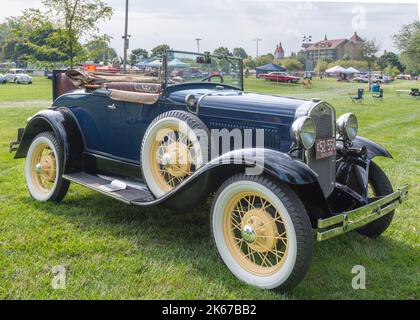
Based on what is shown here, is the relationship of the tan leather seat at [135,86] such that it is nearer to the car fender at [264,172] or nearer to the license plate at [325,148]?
the car fender at [264,172]

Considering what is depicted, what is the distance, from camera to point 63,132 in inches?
180

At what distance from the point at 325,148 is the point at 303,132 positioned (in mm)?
457

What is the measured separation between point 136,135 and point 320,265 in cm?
209

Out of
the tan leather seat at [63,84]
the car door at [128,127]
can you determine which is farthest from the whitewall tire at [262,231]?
the tan leather seat at [63,84]

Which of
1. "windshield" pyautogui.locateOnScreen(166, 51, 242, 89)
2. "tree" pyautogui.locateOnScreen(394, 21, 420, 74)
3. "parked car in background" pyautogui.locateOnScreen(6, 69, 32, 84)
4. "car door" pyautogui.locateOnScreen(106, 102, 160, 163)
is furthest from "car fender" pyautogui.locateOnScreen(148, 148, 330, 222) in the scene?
"tree" pyautogui.locateOnScreen(394, 21, 420, 74)

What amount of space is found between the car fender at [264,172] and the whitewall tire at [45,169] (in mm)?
1692

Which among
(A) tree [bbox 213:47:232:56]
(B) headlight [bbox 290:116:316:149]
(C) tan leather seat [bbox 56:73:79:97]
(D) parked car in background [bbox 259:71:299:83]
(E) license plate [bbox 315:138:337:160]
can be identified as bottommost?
(E) license plate [bbox 315:138:337:160]

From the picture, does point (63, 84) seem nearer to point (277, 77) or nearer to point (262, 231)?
point (262, 231)

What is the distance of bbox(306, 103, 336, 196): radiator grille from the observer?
11.0ft

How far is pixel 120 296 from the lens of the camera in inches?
110

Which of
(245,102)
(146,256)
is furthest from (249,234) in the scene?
(245,102)

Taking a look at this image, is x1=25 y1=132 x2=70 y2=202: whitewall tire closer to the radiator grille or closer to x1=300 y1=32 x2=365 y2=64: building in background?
the radiator grille

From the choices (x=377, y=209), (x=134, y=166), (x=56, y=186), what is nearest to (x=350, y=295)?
(x=377, y=209)

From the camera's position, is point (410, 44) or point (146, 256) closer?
point (146, 256)
